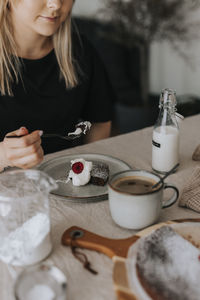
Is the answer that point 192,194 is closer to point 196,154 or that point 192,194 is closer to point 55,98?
point 196,154

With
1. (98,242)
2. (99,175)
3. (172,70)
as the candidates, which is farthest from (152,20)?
(98,242)

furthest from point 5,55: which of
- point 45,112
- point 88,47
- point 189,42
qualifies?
point 189,42

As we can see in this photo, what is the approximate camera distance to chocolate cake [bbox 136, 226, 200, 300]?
57 centimetres

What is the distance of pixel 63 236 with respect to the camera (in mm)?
729

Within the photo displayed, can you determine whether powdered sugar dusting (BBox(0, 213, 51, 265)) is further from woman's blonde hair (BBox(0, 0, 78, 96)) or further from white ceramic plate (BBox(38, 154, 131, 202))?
woman's blonde hair (BBox(0, 0, 78, 96))

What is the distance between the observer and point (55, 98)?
4.79 ft

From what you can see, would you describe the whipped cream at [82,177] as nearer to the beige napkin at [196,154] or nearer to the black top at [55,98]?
the beige napkin at [196,154]

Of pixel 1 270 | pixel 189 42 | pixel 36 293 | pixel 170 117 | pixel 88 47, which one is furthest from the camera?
pixel 189 42

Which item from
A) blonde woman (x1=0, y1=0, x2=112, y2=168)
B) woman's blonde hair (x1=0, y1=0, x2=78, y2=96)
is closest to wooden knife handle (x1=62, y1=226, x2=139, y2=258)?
blonde woman (x1=0, y1=0, x2=112, y2=168)

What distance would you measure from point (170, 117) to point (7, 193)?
1.70 feet

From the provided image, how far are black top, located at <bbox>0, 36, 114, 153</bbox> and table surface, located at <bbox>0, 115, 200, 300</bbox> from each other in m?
0.31

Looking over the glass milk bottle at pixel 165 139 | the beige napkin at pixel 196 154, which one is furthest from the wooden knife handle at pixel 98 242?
the beige napkin at pixel 196 154

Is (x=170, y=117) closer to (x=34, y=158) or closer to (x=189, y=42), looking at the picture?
(x=34, y=158)

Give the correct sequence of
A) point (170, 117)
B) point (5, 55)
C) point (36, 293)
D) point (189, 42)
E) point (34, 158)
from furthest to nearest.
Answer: point (189, 42)
point (5, 55)
point (170, 117)
point (34, 158)
point (36, 293)
